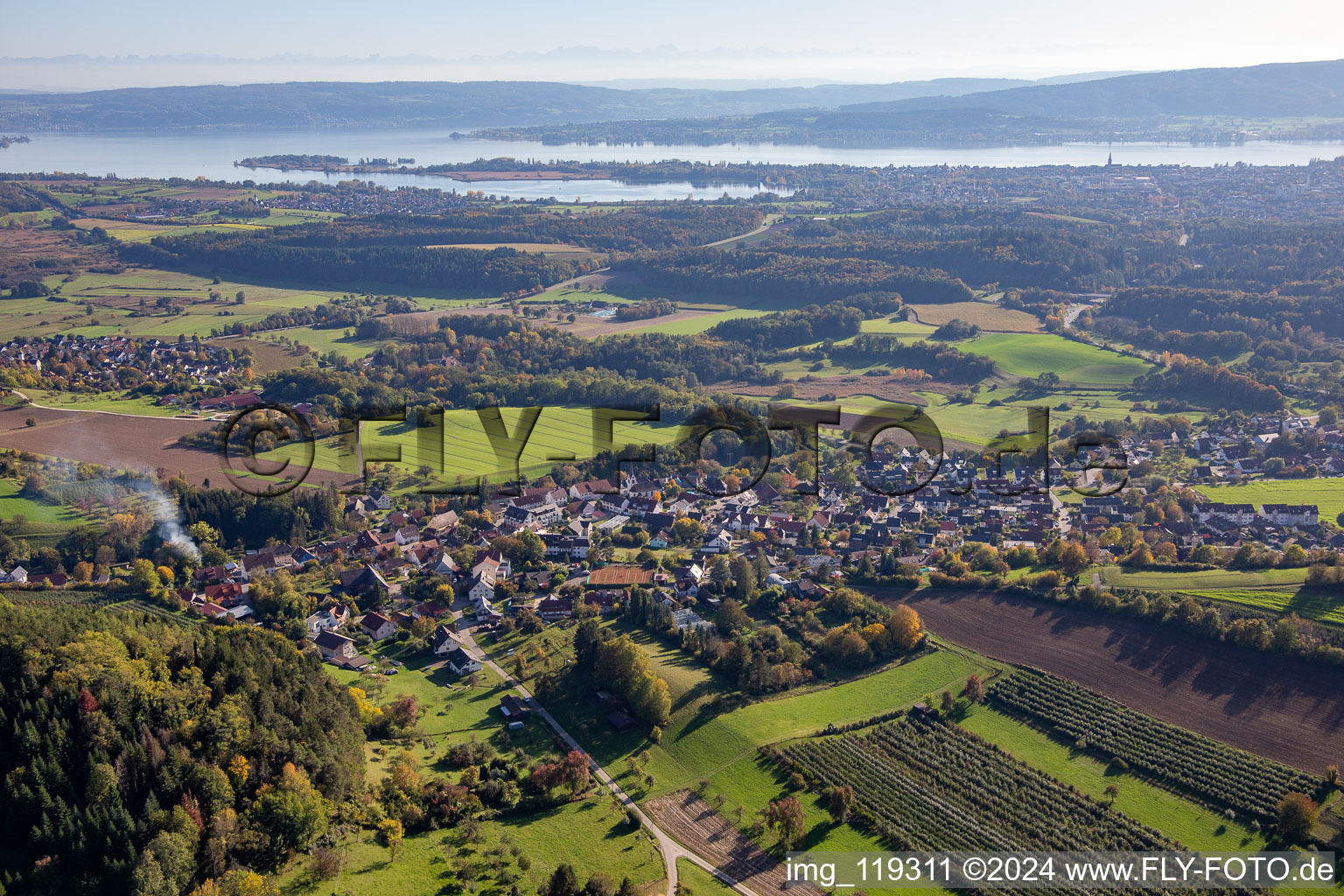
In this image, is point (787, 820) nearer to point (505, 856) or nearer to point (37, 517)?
point (505, 856)

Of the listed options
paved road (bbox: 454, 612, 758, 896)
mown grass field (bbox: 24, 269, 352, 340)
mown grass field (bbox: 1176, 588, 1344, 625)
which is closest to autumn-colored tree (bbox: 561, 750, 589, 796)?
paved road (bbox: 454, 612, 758, 896)

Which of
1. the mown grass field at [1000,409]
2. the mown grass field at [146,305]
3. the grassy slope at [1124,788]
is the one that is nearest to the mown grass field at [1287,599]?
the grassy slope at [1124,788]

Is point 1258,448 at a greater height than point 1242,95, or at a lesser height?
lesser

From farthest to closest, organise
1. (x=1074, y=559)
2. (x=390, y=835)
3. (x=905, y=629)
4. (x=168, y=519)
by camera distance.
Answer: (x=168, y=519) → (x=1074, y=559) → (x=905, y=629) → (x=390, y=835)

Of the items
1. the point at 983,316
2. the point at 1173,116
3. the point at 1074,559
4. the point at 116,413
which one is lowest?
the point at 1074,559

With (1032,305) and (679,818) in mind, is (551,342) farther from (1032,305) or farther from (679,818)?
(679,818)

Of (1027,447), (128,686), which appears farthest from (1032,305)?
(128,686)

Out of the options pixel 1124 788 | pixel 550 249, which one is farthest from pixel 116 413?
pixel 550 249

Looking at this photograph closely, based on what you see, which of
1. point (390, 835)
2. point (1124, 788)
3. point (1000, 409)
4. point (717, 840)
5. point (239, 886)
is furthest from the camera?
point (1000, 409)
